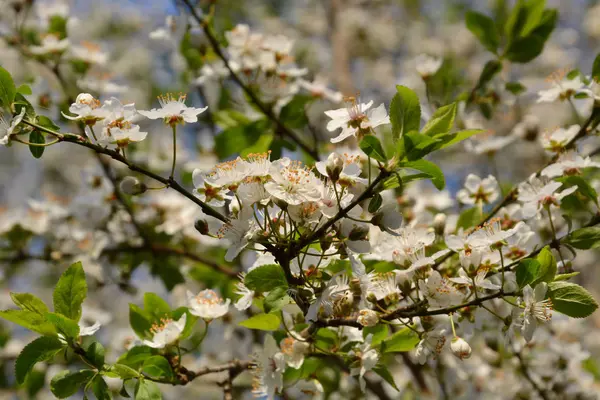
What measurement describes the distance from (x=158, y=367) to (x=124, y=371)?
4.0 inches

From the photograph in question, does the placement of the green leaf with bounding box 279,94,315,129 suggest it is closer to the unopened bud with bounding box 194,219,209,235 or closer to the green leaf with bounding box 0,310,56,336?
the unopened bud with bounding box 194,219,209,235

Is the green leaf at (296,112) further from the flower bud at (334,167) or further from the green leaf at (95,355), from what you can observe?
the green leaf at (95,355)

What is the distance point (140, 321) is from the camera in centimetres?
152

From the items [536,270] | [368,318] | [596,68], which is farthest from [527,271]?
[596,68]

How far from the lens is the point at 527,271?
1.18 meters

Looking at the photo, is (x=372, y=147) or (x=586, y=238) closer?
(x=372, y=147)

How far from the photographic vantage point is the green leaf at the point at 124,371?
1242 mm

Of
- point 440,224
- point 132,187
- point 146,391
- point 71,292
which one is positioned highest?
point 440,224

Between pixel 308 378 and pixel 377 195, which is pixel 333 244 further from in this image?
pixel 308 378

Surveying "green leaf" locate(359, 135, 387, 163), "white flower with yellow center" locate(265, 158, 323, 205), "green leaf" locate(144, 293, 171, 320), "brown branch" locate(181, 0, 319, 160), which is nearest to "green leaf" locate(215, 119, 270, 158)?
"brown branch" locate(181, 0, 319, 160)

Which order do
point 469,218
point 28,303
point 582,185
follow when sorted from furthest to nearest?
1. point 469,218
2. point 582,185
3. point 28,303

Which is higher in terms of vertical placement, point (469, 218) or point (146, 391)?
point (469, 218)

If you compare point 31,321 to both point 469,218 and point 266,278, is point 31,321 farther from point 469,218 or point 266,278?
point 469,218

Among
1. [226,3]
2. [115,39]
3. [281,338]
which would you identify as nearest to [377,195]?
[281,338]
